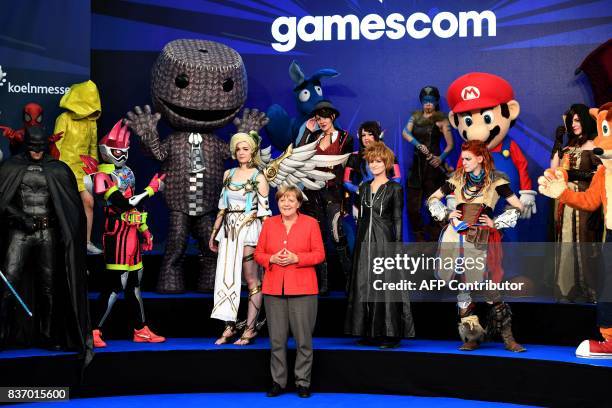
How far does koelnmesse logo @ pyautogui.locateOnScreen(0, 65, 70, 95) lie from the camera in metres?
8.23

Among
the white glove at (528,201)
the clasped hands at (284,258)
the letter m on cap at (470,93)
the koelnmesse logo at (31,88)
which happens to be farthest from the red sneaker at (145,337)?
the letter m on cap at (470,93)

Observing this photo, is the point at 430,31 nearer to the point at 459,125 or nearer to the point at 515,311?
the point at 459,125

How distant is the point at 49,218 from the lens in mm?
6277

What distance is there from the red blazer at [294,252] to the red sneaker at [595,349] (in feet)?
5.58

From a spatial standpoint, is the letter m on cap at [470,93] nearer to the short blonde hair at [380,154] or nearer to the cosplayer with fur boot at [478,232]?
the cosplayer with fur boot at [478,232]

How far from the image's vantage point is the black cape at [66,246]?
244 inches

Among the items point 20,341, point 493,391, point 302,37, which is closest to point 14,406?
point 20,341

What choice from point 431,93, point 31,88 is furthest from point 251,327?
point 31,88

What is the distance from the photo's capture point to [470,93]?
7.37 meters

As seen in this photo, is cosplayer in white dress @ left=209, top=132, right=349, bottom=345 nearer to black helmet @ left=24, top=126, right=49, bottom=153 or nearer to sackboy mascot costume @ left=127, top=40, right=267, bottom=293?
sackboy mascot costume @ left=127, top=40, right=267, bottom=293

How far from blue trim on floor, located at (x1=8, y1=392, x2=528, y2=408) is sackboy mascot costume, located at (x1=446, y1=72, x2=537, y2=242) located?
2060mm

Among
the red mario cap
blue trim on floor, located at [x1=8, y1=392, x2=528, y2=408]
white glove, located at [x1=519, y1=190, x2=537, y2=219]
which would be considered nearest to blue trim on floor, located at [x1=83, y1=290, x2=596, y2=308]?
white glove, located at [x1=519, y1=190, x2=537, y2=219]

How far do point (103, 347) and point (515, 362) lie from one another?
2.76 metres

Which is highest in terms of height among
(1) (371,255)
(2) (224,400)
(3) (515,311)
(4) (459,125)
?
(4) (459,125)
